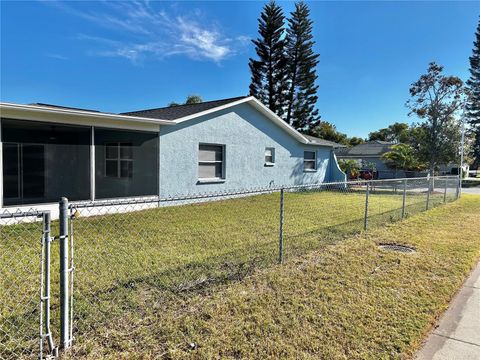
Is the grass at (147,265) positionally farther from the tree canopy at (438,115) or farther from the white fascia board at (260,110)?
the tree canopy at (438,115)

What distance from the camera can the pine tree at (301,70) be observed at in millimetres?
30234

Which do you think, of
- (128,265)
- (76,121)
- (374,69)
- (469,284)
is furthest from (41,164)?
(374,69)

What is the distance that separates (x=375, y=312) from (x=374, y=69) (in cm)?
2197

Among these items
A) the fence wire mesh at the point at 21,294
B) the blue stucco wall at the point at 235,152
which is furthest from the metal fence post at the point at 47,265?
the blue stucco wall at the point at 235,152

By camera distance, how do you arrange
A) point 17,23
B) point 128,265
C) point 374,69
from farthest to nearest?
1. point 374,69
2. point 17,23
3. point 128,265

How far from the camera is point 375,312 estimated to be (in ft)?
10.9

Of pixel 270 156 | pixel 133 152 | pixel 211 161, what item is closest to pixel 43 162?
pixel 133 152

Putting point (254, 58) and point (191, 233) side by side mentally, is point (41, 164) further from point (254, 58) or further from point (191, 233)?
point (254, 58)

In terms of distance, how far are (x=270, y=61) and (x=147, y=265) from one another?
29.4 m

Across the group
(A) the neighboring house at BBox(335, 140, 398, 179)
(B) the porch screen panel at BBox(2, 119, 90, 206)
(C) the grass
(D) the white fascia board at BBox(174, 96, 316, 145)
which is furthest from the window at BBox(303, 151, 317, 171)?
(A) the neighboring house at BBox(335, 140, 398, 179)

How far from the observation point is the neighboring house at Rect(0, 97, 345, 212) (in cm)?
814

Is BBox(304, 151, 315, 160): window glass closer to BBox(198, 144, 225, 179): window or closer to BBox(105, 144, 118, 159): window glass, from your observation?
BBox(198, 144, 225, 179): window

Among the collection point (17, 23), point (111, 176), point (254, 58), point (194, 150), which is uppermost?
point (254, 58)

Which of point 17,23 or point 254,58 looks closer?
point 17,23
